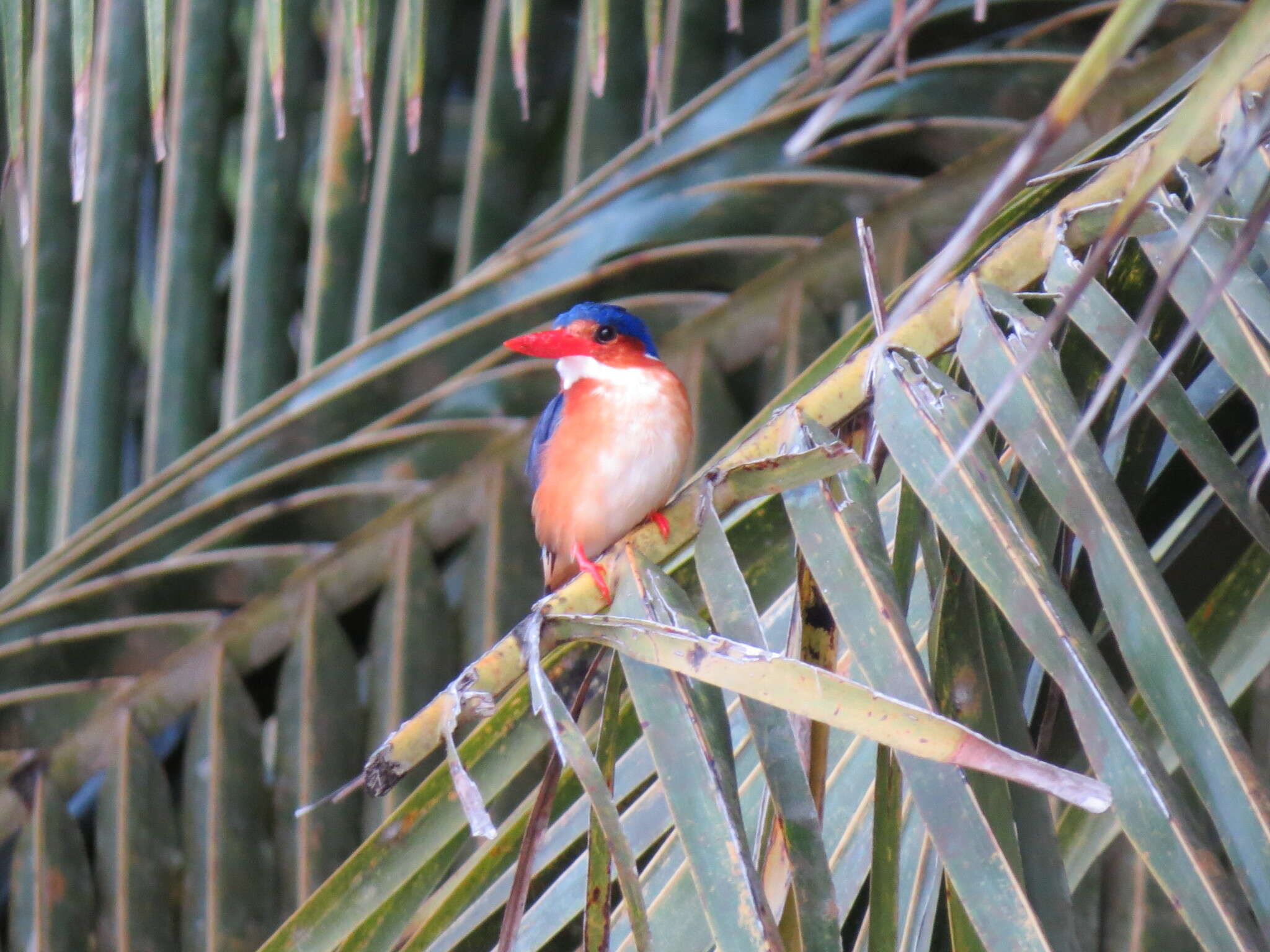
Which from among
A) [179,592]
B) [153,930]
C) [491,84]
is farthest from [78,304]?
[153,930]

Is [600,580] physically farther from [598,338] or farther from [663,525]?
[598,338]

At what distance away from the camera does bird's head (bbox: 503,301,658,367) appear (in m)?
1.86

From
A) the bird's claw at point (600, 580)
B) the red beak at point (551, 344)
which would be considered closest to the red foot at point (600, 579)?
the bird's claw at point (600, 580)

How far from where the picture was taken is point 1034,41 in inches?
79.9

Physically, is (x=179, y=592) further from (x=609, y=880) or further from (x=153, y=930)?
(x=609, y=880)

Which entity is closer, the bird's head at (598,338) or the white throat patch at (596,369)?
the bird's head at (598,338)

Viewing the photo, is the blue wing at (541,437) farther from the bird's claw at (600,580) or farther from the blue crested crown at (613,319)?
the bird's claw at (600,580)

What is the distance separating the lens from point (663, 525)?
926 millimetres

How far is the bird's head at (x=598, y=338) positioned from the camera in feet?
6.09

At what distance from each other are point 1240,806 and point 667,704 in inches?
12.4

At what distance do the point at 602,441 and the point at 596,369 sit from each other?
0.12 m

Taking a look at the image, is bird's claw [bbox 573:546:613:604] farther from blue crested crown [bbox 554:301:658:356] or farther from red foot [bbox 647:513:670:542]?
blue crested crown [bbox 554:301:658:356]

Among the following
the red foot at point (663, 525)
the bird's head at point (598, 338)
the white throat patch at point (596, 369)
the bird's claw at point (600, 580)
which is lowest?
the white throat patch at point (596, 369)

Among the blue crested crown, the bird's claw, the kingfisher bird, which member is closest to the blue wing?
the kingfisher bird
